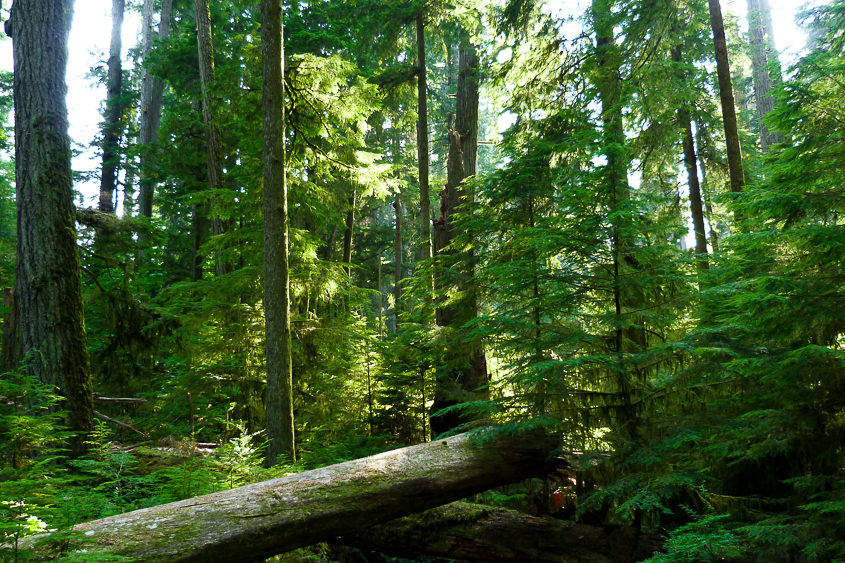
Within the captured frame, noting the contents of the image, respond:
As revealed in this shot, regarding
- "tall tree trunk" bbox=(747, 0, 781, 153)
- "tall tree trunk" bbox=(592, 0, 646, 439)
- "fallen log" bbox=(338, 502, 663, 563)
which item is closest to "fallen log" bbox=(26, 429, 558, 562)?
"fallen log" bbox=(338, 502, 663, 563)

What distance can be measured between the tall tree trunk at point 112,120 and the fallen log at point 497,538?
770 inches

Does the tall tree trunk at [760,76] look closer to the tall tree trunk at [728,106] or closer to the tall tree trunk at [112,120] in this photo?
the tall tree trunk at [728,106]

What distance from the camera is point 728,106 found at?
8.40m

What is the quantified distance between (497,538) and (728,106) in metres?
8.26

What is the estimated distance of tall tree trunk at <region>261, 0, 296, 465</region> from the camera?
6.95 m

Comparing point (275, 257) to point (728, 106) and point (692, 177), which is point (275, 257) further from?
point (692, 177)

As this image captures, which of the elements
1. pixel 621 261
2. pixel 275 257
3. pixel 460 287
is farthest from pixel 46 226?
pixel 621 261

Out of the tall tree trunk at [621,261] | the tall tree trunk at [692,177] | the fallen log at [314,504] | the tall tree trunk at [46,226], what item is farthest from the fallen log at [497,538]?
the tall tree trunk at [692,177]

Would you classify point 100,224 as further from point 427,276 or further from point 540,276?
point 540,276

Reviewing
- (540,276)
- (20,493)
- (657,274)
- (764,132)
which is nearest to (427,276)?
(540,276)

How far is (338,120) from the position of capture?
30.9 ft

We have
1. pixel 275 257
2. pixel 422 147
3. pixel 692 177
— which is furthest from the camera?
pixel 692 177

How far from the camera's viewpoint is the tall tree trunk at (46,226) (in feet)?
20.4

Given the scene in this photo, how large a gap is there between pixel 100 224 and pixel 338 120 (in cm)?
464
